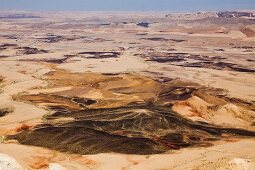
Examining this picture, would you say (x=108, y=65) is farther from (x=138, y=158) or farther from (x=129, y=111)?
(x=138, y=158)

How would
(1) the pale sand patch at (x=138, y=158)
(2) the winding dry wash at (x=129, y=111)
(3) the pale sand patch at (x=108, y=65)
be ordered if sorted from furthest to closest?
(3) the pale sand patch at (x=108, y=65)
(2) the winding dry wash at (x=129, y=111)
(1) the pale sand patch at (x=138, y=158)

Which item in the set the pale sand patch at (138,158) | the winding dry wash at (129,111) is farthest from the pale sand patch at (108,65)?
the pale sand patch at (138,158)

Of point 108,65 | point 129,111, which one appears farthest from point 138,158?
point 108,65

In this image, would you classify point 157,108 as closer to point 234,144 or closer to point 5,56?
point 234,144

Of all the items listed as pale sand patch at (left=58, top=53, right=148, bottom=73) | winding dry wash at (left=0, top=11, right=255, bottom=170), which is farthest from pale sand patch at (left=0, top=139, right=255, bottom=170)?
pale sand patch at (left=58, top=53, right=148, bottom=73)

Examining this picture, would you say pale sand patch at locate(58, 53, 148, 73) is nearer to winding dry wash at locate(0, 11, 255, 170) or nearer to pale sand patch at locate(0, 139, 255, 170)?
winding dry wash at locate(0, 11, 255, 170)

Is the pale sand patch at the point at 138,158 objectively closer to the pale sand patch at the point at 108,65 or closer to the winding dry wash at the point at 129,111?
the winding dry wash at the point at 129,111

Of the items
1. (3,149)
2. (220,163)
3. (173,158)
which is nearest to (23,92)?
Answer: (3,149)

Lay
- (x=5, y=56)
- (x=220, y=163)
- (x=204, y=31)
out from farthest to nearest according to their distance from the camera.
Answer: (x=204, y=31)
(x=5, y=56)
(x=220, y=163)
